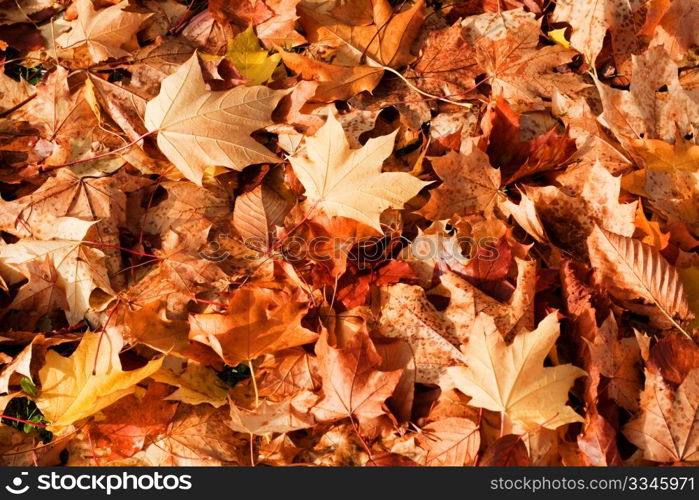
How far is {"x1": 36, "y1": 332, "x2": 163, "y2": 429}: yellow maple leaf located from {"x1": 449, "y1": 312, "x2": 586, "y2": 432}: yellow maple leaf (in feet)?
2.56

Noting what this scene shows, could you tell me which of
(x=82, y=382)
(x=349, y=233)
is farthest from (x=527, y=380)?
(x=82, y=382)

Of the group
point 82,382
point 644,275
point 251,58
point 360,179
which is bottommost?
point 82,382

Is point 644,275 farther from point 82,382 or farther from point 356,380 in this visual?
point 82,382

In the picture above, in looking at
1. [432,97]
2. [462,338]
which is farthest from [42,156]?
[462,338]

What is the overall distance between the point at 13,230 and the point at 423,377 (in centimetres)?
120

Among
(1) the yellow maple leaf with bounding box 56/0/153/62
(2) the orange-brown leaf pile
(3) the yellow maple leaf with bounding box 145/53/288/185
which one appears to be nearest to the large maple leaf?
(2) the orange-brown leaf pile

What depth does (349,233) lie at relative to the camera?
1.85m

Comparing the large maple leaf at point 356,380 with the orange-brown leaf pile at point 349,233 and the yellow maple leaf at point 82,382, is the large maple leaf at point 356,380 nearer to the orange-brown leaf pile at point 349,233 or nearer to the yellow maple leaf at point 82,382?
the orange-brown leaf pile at point 349,233

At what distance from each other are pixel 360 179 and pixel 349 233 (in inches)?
6.0

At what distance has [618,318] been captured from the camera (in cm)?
171

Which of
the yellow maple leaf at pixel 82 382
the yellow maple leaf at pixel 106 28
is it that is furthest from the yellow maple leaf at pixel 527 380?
the yellow maple leaf at pixel 106 28

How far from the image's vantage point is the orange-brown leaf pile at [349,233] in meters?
1.63

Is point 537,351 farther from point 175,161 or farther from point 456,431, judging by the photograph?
point 175,161

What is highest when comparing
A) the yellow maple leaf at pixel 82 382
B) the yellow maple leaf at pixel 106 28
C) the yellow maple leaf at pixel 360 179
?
the yellow maple leaf at pixel 106 28
